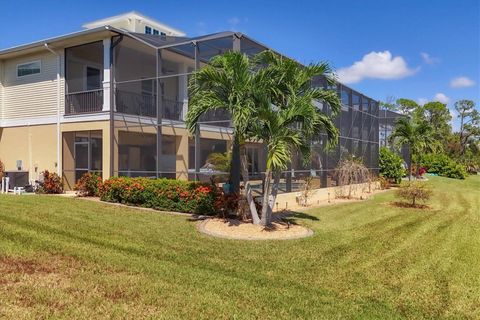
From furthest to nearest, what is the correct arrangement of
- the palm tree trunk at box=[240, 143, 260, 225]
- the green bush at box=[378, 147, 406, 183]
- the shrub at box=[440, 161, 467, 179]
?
the shrub at box=[440, 161, 467, 179], the green bush at box=[378, 147, 406, 183], the palm tree trunk at box=[240, 143, 260, 225]

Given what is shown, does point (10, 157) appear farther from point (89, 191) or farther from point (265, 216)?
point (265, 216)

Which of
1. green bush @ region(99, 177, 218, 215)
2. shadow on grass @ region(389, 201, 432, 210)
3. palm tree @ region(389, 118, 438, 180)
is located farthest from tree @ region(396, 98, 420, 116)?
green bush @ region(99, 177, 218, 215)

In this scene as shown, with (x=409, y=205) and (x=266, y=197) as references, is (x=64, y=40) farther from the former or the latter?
(x=409, y=205)

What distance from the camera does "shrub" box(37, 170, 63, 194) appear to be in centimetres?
1633

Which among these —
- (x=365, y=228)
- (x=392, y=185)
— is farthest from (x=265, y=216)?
(x=392, y=185)

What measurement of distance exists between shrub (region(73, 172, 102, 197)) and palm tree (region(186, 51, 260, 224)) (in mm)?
7047

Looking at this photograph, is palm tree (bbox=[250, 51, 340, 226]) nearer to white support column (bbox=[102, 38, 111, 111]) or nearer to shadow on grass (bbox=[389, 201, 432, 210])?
shadow on grass (bbox=[389, 201, 432, 210])

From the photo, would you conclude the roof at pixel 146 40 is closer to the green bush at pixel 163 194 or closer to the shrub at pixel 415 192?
the green bush at pixel 163 194

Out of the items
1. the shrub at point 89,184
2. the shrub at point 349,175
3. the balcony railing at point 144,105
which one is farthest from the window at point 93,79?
the shrub at point 349,175

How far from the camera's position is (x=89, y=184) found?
50.1 feet

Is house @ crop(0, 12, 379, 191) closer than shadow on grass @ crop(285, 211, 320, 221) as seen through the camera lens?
No

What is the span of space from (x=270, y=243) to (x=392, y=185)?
1851 centimetres

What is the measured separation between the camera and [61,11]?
15445 mm

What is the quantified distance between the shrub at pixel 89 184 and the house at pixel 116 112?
44 cm
